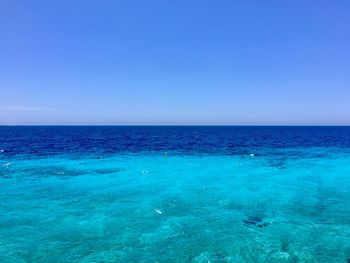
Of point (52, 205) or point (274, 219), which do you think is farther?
point (52, 205)

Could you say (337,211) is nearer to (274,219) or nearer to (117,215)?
(274,219)

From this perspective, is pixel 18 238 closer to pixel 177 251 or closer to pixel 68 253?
pixel 68 253

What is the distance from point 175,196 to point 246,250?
776cm

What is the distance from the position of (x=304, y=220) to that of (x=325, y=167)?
17781mm

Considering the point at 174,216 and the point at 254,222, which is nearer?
the point at 254,222

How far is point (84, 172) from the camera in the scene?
26.3 m

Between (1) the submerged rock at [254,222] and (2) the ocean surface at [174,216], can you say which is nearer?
(2) the ocean surface at [174,216]

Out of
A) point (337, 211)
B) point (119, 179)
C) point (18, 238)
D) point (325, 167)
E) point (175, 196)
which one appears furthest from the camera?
point (325, 167)

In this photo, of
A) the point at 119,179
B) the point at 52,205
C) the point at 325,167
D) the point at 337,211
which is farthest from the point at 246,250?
the point at 325,167

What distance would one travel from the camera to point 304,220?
45.8 ft

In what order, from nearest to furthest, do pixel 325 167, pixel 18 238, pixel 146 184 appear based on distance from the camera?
pixel 18 238 → pixel 146 184 → pixel 325 167

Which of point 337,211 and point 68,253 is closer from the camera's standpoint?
point 68,253

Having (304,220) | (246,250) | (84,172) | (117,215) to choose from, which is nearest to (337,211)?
(304,220)

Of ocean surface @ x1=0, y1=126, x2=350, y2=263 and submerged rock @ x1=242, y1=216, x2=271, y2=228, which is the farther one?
submerged rock @ x1=242, y1=216, x2=271, y2=228
